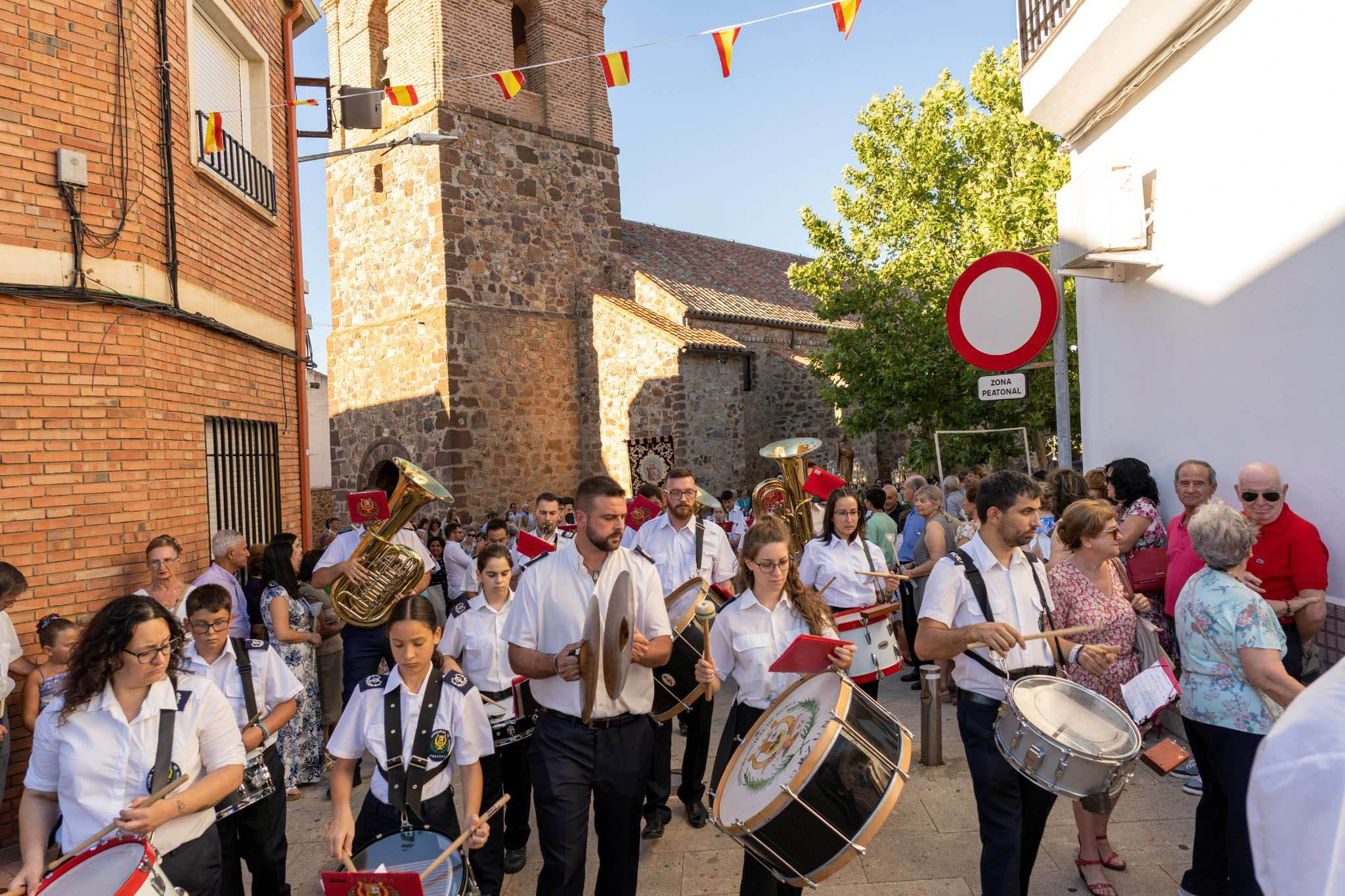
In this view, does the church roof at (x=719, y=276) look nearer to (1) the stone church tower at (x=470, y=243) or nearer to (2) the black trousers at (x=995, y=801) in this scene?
(1) the stone church tower at (x=470, y=243)

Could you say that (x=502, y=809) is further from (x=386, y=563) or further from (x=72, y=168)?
(x=72, y=168)

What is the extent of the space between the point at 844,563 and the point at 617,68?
5971 millimetres

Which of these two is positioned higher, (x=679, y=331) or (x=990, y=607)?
(x=679, y=331)

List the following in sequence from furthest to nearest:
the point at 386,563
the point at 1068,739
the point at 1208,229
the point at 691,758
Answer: the point at 386,563
the point at 1208,229
the point at 691,758
the point at 1068,739

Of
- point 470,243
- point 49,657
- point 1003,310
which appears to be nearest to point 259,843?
point 49,657

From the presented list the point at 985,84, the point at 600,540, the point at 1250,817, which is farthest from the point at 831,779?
the point at 985,84

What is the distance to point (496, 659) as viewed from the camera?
482 centimetres

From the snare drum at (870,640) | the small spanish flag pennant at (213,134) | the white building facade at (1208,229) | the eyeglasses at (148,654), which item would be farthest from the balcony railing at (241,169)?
the white building facade at (1208,229)

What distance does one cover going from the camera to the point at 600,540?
374cm

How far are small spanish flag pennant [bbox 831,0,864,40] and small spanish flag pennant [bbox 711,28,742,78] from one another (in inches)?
40.7

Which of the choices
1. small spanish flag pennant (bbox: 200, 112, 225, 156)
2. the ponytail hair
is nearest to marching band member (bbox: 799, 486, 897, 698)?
the ponytail hair

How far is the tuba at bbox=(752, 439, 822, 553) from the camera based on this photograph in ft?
28.3

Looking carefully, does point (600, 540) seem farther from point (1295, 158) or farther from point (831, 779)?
point (1295, 158)

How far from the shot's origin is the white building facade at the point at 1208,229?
4656 millimetres
